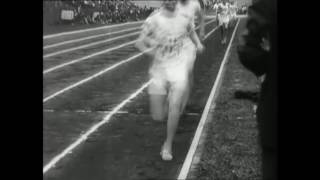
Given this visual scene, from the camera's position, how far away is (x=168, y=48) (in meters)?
5.21

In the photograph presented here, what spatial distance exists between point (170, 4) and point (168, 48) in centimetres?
A: 41

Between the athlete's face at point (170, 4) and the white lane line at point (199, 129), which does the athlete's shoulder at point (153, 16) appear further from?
the white lane line at point (199, 129)

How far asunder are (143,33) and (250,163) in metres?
1.58

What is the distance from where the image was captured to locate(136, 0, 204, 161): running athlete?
5.06 meters

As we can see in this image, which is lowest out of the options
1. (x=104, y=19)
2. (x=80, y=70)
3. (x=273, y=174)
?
(x=80, y=70)

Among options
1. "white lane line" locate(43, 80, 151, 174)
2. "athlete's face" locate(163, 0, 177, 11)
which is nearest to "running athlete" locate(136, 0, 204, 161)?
"athlete's face" locate(163, 0, 177, 11)

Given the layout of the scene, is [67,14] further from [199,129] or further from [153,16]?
[199,129]

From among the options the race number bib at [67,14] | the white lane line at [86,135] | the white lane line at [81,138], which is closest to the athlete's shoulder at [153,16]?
the race number bib at [67,14]

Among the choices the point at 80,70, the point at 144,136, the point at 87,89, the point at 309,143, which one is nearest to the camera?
the point at 309,143

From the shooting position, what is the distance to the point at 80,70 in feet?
38.1

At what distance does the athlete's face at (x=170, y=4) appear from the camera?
486 cm

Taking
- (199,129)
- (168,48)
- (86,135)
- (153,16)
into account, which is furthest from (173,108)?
(199,129)
